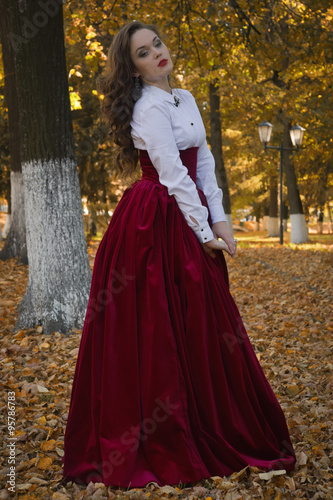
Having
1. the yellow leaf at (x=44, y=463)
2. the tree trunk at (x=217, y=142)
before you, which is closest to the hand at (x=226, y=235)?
the yellow leaf at (x=44, y=463)

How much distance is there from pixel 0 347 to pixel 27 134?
6.62 ft

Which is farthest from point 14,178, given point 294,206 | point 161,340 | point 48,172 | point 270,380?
point 294,206

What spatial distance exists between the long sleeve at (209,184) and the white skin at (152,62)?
83 millimetres

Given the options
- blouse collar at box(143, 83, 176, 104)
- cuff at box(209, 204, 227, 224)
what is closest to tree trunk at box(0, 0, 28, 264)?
blouse collar at box(143, 83, 176, 104)

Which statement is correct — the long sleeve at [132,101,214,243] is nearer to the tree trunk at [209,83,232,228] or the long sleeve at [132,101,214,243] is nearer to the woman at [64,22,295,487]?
the woman at [64,22,295,487]

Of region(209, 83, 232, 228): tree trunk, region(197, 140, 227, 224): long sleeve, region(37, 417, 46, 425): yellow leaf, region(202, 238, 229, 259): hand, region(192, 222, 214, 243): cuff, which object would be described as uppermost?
region(209, 83, 232, 228): tree trunk

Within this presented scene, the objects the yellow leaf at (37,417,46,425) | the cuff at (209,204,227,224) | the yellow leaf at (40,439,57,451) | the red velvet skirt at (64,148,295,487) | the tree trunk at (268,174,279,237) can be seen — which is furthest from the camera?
the tree trunk at (268,174,279,237)

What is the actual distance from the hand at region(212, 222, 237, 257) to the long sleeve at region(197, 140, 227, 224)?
0.04 meters

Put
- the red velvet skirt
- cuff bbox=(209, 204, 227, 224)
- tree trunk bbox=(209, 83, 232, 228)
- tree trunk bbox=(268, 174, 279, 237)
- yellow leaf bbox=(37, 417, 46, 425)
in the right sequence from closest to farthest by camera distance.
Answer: the red velvet skirt
cuff bbox=(209, 204, 227, 224)
yellow leaf bbox=(37, 417, 46, 425)
tree trunk bbox=(209, 83, 232, 228)
tree trunk bbox=(268, 174, 279, 237)

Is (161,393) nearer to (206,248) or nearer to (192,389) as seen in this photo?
(192,389)

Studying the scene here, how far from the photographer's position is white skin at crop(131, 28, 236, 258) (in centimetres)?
283

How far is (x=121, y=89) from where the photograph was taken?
2.85 metres

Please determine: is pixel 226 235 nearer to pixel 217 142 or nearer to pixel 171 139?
pixel 171 139

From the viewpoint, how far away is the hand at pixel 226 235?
2.82m
